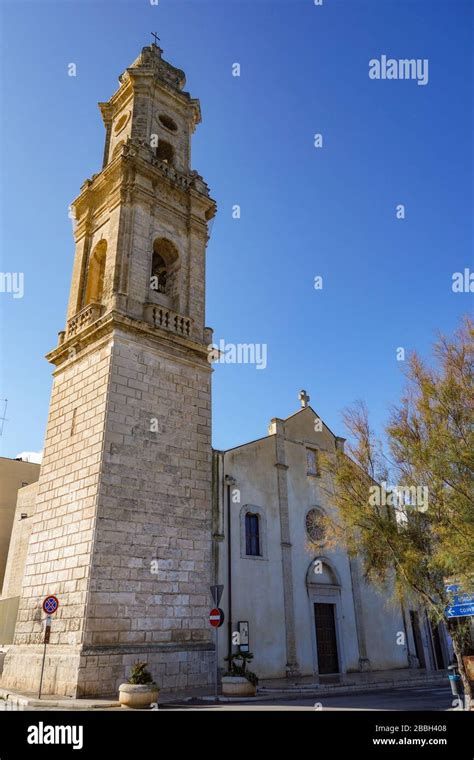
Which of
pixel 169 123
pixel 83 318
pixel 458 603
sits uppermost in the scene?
pixel 169 123

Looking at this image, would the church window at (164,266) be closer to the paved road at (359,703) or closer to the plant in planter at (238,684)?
the plant in planter at (238,684)

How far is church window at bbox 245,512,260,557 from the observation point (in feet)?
65.5

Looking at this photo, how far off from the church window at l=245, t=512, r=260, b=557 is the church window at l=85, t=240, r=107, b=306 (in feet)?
Result: 32.0

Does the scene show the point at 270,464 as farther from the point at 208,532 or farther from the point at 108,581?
the point at 108,581

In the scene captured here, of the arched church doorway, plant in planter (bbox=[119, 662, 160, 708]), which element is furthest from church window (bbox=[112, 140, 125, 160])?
the arched church doorway

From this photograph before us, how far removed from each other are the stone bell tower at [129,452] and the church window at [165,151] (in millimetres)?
617

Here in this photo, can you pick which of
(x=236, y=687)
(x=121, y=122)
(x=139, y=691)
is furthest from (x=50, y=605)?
(x=121, y=122)

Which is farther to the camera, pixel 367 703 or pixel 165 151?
pixel 165 151

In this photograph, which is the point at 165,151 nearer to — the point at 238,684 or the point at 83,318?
the point at 83,318

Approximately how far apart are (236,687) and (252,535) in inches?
291

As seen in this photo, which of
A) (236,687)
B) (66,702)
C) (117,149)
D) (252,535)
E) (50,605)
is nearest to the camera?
(66,702)

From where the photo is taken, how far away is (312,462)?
2422cm

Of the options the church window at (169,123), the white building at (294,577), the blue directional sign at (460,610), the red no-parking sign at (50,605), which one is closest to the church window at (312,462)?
the white building at (294,577)
